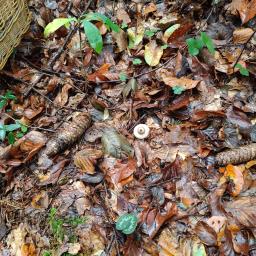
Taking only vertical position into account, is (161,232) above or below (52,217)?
below

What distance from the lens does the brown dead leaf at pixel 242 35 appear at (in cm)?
299

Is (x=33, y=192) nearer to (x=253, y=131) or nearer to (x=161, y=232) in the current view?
(x=161, y=232)

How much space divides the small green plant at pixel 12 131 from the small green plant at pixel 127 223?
3.94ft

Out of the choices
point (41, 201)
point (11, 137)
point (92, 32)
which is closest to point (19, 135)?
point (11, 137)

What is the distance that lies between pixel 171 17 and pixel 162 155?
1451 millimetres

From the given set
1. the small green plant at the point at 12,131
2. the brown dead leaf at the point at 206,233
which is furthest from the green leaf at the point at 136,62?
the brown dead leaf at the point at 206,233

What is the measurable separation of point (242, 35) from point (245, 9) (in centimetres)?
25

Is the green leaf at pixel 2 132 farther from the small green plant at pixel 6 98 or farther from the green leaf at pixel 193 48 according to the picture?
the green leaf at pixel 193 48

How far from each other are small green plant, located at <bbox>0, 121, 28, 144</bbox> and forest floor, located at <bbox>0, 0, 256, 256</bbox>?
0.04 ft

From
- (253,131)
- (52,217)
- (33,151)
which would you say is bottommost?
(253,131)

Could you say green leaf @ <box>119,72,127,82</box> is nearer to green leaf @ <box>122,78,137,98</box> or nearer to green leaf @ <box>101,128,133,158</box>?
green leaf @ <box>122,78,137,98</box>

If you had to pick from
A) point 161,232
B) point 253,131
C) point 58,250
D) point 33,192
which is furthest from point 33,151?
point 253,131

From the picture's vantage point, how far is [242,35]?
3002mm

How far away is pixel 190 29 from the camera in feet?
10.4
